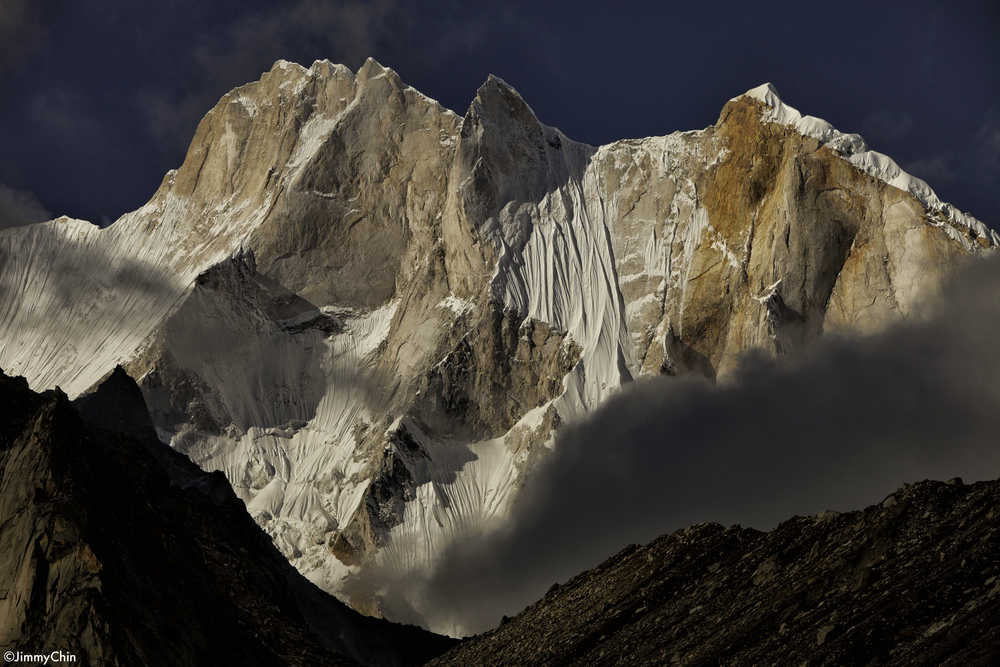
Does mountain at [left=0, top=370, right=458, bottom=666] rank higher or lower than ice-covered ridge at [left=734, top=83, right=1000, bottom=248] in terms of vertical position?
lower

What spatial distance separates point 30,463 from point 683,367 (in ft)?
540

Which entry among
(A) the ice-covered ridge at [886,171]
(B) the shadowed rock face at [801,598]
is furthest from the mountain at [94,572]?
(A) the ice-covered ridge at [886,171]

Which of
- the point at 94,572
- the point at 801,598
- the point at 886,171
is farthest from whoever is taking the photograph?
the point at 886,171

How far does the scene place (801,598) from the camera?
38281 millimetres

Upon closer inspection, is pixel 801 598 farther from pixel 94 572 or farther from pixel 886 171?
pixel 886 171

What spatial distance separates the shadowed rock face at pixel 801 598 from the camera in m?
31.9

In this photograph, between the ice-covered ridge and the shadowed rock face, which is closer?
the shadowed rock face

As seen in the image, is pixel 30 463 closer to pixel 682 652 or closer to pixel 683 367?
pixel 682 652

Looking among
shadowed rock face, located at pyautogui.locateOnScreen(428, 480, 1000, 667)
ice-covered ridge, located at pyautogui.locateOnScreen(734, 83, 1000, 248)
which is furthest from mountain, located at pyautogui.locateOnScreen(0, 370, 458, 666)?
Answer: ice-covered ridge, located at pyautogui.locateOnScreen(734, 83, 1000, 248)

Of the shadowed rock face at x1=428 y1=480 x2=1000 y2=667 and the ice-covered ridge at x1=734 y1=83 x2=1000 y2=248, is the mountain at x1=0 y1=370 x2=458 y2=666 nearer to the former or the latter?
the shadowed rock face at x1=428 y1=480 x2=1000 y2=667

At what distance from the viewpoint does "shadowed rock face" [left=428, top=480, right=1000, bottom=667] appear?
105 feet

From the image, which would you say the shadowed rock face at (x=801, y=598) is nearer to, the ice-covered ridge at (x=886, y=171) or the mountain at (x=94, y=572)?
the mountain at (x=94, y=572)

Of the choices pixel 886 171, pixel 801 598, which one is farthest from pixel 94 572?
pixel 886 171

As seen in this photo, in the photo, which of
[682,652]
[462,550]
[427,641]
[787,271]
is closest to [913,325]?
[787,271]
